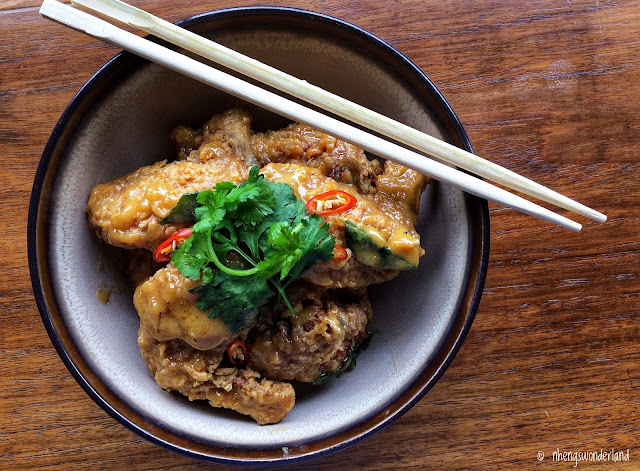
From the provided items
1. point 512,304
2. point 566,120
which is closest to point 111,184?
point 512,304

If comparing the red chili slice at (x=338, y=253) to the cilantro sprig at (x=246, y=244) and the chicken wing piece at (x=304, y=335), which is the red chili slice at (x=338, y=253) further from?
the chicken wing piece at (x=304, y=335)

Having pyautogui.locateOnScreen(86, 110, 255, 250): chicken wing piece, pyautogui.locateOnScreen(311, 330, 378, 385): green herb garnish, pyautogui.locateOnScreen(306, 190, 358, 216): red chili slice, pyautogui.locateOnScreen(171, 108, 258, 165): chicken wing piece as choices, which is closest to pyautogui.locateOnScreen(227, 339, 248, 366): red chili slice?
pyautogui.locateOnScreen(311, 330, 378, 385): green herb garnish

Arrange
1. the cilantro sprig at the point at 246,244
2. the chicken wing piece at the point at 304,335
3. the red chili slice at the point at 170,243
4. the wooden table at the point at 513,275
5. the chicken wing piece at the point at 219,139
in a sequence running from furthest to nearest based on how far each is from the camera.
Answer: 1. the wooden table at the point at 513,275
2. the chicken wing piece at the point at 219,139
3. the chicken wing piece at the point at 304,335
4. the red chili slice at the point at 170,243
5. the cilantro sprig at the point at 246,244

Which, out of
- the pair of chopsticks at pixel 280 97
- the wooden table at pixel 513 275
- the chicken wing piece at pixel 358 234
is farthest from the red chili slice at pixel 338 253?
the wooden table at pixel 513 275

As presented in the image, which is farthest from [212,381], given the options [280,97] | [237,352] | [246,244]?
[280,97]

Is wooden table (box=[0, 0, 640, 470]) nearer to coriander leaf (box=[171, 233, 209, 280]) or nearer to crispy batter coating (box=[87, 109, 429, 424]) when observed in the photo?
crispy batter coating (box=[87, 109, 429, 424])

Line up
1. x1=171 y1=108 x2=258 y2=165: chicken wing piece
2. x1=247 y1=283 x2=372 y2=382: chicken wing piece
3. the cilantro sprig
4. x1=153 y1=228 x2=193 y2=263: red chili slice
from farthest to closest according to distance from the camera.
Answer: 1. x1=171 y1=108 x2=258 y2=165: chicken wing piece
2. x1=247 y1=283 x2=372 y2=382: chicken wing piece
3. x1=153 y1=228 x2=193 y2=263: red chili slice
4. the cilantro sprig

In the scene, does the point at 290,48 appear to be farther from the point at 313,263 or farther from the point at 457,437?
the point at 457,437
